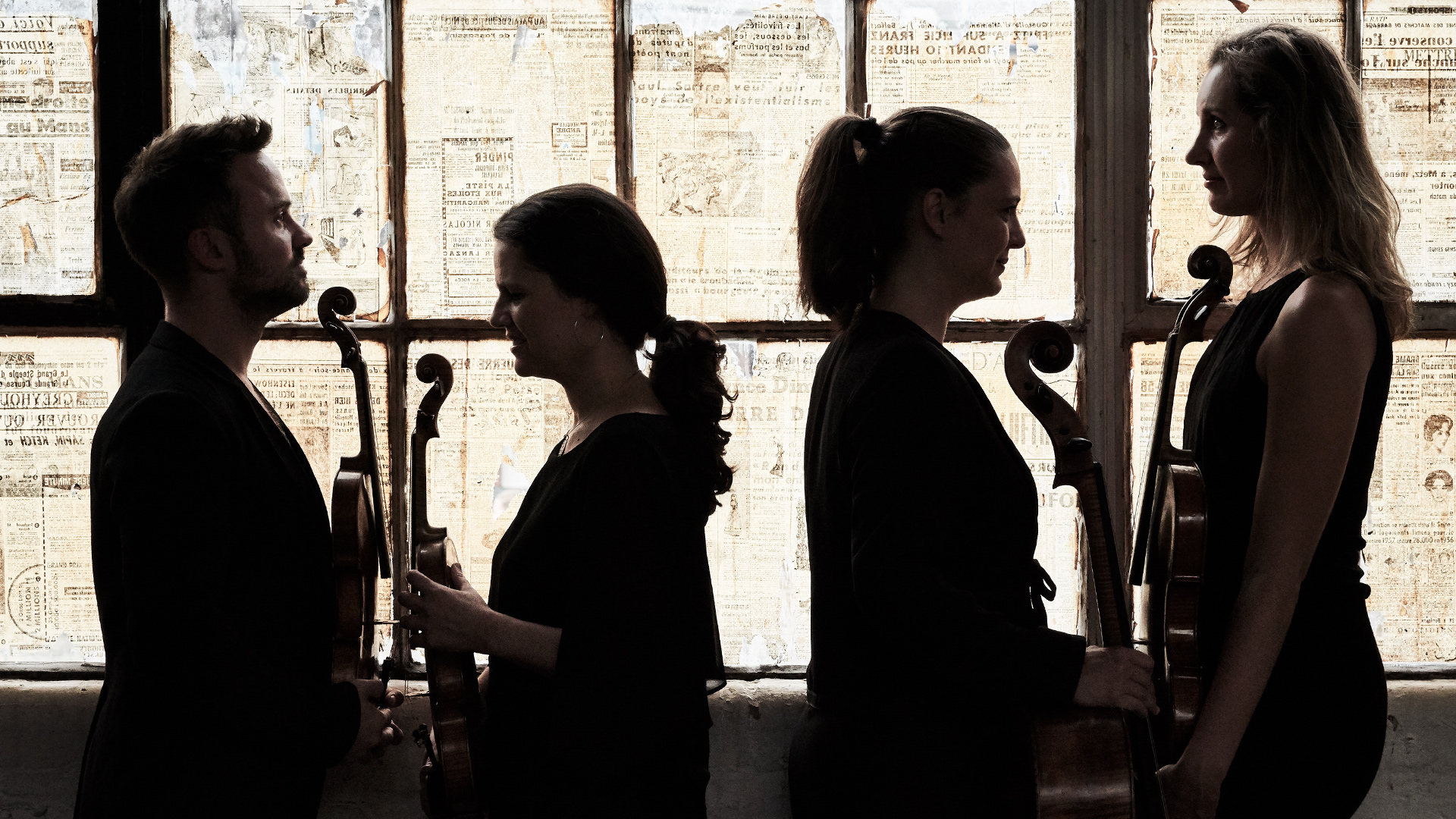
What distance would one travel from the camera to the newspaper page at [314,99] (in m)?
2.08

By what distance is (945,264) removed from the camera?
1.55 m

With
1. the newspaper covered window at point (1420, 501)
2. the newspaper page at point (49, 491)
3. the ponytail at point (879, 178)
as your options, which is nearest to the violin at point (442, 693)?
the ponytail at point (879, 178)

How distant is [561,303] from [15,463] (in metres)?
1.24

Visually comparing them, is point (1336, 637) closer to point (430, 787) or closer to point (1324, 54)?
point (1324, 54)

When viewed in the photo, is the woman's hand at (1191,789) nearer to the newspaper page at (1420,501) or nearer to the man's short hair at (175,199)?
the newspaper page at (1420,501)

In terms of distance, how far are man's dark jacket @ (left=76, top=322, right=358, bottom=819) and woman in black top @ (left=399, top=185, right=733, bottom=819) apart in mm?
181

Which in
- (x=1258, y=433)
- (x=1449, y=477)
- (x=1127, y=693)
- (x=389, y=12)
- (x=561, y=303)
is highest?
(x=389, y=12)

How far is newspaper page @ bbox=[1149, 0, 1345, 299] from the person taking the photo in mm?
2061

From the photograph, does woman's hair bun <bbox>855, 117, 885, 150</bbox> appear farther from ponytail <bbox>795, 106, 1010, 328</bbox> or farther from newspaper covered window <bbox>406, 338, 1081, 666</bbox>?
newspaper covered window <bbox>406, 338, 1081, 666</bbox>

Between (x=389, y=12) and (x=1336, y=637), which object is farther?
(x=389, y=12)

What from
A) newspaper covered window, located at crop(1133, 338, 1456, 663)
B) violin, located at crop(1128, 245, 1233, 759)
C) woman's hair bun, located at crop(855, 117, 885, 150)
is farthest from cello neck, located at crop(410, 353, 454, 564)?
newspaper covered window, located at crop(1133, 338, 1456, 663)

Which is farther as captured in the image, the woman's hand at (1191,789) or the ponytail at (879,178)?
the ponytail at (879,178)

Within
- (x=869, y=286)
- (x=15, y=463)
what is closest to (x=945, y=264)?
(x=869, y=286)

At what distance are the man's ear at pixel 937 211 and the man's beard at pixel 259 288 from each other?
0.98 meters
